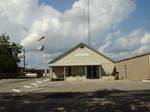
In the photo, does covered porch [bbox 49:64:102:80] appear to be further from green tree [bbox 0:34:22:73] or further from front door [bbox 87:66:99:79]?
green tree [bbox 0:34:22:73]

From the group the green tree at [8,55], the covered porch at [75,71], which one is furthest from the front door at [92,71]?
the green tree at [8,55]

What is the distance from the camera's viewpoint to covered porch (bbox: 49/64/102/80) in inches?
2387

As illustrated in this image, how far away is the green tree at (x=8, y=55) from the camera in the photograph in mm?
87250

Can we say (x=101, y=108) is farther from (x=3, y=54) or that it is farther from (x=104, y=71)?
(x=3, y=54)

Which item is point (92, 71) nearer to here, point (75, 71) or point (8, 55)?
point (75, 71)

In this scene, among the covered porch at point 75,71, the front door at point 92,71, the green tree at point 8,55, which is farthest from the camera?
the green tree at point 8,55

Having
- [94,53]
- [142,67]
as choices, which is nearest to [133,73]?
[142,67]

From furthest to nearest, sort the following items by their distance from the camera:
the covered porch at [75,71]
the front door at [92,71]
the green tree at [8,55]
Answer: the green tree at [8,55] < the front door at [92,71] < the covered porch at [75,71]

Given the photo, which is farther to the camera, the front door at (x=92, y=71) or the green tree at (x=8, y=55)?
the green tree at (x=8, y=55)

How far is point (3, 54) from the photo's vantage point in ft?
288

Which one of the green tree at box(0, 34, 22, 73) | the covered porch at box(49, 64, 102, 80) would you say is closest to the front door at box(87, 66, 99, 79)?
the covered porch at box(49, 64, 102, 80)

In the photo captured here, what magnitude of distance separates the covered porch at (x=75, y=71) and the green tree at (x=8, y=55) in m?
26.7

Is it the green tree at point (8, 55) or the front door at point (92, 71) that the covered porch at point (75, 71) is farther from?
the green tree at point (8, 55)

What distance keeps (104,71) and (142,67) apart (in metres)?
12.7
